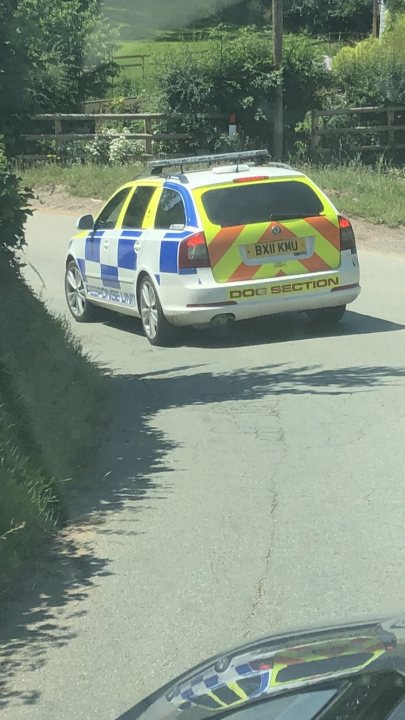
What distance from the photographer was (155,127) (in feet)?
90.1

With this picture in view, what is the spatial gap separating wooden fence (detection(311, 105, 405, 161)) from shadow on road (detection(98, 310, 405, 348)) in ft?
48.4

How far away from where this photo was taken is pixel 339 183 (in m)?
22.3

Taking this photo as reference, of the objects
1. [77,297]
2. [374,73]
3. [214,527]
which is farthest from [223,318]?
[374,73]

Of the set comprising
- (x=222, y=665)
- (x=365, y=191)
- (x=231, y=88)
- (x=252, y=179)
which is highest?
(x=222, y=665)

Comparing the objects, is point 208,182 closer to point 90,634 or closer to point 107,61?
point 90,634

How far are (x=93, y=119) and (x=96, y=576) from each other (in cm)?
2416

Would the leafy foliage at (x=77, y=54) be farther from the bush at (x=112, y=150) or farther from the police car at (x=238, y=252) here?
the police car at (x=238, y=252)

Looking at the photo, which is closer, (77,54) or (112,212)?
(112,212)

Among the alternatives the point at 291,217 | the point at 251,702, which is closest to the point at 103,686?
the point at 251,702

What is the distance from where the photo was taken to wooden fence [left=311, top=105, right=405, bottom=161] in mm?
26438

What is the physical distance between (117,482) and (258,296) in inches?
179

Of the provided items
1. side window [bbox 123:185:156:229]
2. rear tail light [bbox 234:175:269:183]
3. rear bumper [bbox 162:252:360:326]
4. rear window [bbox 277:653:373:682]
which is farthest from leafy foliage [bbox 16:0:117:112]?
rear window [bbox 277:653:373:682]

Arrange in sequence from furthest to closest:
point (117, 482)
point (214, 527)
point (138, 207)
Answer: point (138, 207)
point (117, 482)
point (214, 527)

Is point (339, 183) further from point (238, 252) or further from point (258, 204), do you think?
point (238, 252)
